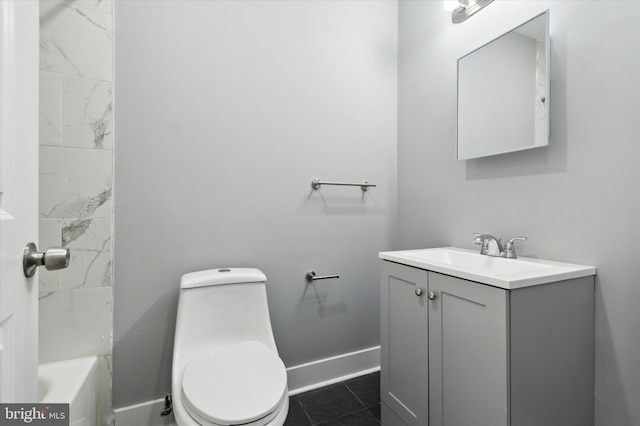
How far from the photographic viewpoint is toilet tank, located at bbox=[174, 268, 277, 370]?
1288 mm

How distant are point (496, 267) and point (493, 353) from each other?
48cm

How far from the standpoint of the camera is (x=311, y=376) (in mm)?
1737

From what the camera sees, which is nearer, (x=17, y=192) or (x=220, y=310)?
(x=17, y=192)

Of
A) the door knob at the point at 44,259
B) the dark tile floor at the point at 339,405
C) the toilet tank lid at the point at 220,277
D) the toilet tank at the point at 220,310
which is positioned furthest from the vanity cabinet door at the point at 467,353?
the door knob at the point at 44,259

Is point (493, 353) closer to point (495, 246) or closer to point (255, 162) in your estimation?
point (495, 246)

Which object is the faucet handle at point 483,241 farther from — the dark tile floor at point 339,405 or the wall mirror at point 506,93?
the dark tile floor at point 339,405

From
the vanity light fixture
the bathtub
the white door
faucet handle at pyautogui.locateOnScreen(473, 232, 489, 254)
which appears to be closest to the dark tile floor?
the bathtub

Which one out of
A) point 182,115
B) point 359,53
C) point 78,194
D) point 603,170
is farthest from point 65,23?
point 603,170

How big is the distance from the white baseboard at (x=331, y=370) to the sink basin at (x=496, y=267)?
831 mm

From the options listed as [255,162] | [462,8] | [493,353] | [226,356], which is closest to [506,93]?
[462,8]

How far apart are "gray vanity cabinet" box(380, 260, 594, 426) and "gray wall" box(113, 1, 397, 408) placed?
2.13 feet

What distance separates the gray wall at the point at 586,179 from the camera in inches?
38.8

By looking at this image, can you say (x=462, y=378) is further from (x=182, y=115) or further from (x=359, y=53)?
(x=359, y=53)

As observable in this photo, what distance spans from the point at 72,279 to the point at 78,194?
0.35 metres
